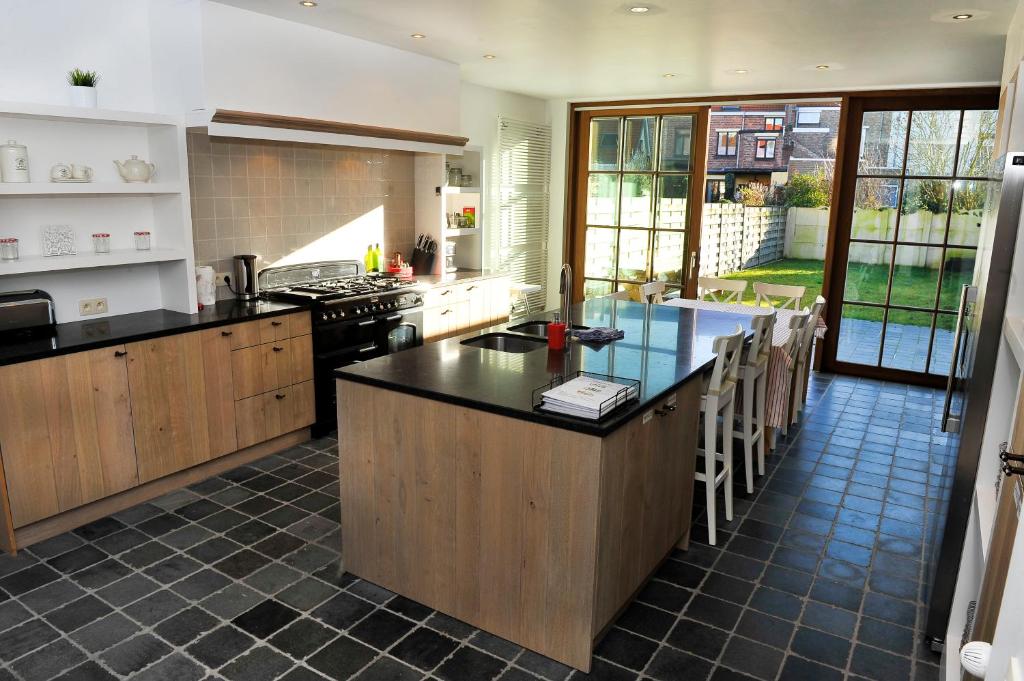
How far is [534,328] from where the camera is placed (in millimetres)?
3902

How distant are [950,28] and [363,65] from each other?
3.46 metres

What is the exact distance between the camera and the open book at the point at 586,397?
2.33 meters

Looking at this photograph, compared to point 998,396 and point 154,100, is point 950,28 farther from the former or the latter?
point 154,100

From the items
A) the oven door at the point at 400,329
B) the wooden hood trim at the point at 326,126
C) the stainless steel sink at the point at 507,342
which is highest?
the wooden hood trim at the point at 326,126

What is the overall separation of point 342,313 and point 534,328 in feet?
4.56

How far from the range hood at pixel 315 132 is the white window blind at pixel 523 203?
4.36ft

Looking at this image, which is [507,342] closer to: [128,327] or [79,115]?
[128,327]

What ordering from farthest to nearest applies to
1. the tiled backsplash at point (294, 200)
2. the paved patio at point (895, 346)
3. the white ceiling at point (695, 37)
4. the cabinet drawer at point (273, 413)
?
the paved patio at point (895, 346), the tiled backsplash at point (294, 200), the cabinet drawer at point (273, 413), the white ceiling at point (695, 37)

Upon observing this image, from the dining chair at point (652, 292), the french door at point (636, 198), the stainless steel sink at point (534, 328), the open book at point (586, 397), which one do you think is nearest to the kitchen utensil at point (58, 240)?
the stainless steel sink at point (534, 328)

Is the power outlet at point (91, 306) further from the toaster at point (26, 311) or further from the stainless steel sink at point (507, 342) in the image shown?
the stainless steel sink at point (507, 342)

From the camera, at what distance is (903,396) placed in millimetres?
5926

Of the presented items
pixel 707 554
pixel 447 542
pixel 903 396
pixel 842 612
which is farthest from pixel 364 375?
pixel 903 396

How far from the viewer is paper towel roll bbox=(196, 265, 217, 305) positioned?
4.26m

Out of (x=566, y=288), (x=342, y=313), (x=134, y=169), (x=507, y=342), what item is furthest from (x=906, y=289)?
(x=134, y=169)
